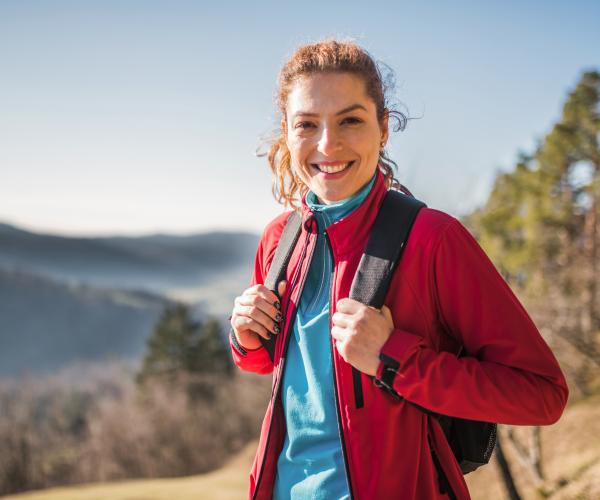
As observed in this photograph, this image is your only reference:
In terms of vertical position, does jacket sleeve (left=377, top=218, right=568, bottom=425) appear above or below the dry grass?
above

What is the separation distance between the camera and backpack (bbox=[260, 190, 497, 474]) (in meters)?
1.58

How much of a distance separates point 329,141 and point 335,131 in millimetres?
41

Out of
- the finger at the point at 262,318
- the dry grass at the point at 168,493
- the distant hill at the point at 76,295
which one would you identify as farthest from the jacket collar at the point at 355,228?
the distant hill at the point at 76,295

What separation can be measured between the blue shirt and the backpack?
0.13 meters

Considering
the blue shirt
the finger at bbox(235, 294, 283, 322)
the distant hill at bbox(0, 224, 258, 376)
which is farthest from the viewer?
the distant hill at bbox(0, 224, 258, 376)

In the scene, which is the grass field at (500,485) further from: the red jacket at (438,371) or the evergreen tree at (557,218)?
the red jacket at (438,371)

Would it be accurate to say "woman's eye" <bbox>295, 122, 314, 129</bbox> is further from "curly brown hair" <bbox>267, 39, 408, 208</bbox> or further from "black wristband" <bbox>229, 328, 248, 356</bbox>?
"black wristband" <bbox>229, 328, 248, 356</bbox>

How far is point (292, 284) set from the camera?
74.1 inches

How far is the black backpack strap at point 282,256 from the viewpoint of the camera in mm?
1940

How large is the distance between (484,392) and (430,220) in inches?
19.6

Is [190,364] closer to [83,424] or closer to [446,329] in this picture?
[83,424]

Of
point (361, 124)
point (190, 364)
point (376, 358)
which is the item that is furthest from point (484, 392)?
point (190, 364)

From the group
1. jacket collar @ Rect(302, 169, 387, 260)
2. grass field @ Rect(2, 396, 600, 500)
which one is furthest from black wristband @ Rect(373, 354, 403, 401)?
grass field @ Rect(2, 396, 600, 500)

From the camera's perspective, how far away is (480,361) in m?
1.56
